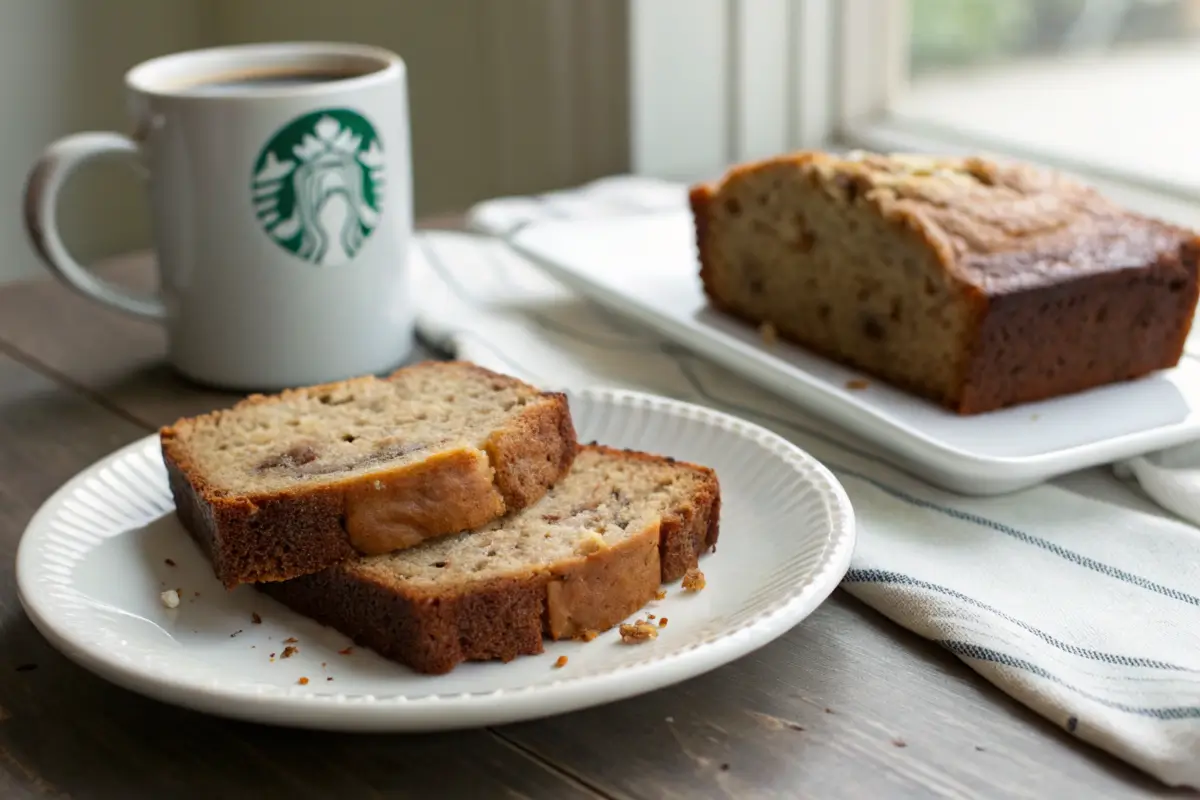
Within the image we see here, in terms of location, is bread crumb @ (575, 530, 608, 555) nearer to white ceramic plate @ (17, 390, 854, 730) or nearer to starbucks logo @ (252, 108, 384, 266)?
white ceramic plate @ (17, 390, 854, 730)

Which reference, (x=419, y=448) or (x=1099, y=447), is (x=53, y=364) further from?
(x=1099, y=447)

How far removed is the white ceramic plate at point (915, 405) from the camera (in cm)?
117

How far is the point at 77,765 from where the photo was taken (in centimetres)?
85

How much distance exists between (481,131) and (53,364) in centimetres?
125

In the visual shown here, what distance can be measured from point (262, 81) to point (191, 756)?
33.5 inches

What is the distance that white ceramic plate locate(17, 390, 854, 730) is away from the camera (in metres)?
0.79

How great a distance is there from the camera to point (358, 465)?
1.02m

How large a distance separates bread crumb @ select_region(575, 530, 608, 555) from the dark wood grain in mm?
141

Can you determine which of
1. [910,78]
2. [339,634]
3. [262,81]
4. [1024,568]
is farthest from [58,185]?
[910,78]

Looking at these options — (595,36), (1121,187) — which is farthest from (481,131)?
(1121,187)

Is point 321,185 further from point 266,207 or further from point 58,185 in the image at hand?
point 58,185

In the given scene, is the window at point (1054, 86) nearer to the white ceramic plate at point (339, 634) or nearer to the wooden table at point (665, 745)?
the white ceramic plate at point (339, 634)

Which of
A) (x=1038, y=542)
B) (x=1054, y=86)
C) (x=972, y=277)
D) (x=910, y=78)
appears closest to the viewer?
(x=1038, y=542)

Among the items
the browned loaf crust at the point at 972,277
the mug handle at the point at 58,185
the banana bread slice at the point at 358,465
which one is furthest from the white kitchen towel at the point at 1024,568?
the mug handle at the point at 58,185
